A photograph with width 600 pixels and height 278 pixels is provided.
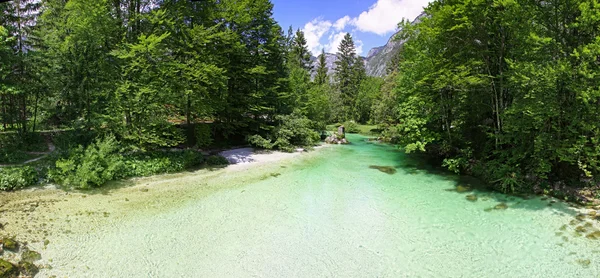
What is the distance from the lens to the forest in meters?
11.0

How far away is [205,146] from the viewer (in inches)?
795

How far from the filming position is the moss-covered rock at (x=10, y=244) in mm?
6734

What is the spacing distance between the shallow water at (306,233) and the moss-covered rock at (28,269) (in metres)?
0.19

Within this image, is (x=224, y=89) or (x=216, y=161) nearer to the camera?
(x=216, y=161)

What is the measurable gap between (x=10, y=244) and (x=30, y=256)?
676 mm

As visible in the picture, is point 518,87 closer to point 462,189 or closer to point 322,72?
point 462,189

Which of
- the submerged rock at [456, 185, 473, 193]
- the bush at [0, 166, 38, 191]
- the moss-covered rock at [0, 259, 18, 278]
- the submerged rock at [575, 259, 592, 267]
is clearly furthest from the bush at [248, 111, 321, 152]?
the submerged rock at [575, 259, 592, 267]

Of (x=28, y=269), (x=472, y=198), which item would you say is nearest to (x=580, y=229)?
(x=472, y=198)

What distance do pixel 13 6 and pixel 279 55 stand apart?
17713 mm

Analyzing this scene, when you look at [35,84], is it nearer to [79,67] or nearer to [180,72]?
[79,67]

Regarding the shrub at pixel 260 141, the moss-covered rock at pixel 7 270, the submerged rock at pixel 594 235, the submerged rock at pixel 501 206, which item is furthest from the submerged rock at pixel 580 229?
the shrub at pixel 260 141

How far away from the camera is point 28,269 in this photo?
20.2 feet

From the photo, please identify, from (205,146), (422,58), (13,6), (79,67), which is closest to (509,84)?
(422,58)

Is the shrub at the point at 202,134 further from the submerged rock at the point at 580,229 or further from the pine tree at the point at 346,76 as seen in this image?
the pine tree at the point at 346,76
